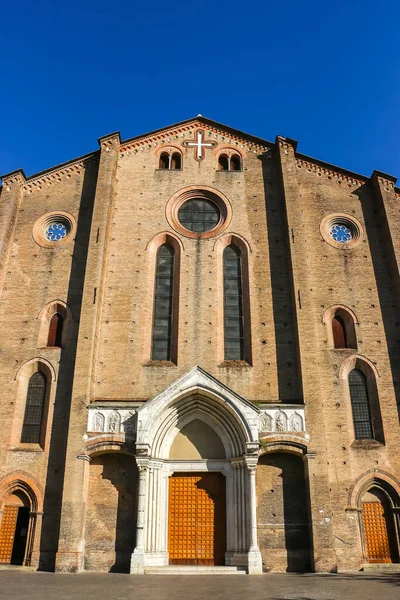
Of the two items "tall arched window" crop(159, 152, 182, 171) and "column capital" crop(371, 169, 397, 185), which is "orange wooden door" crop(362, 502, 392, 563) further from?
"tall arched window" crop(159, 152, 182, 171)

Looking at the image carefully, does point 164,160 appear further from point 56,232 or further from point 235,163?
point 56,232

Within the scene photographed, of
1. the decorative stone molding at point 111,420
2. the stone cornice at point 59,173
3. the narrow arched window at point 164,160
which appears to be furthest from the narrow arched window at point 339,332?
the stone cornice at point 59,173

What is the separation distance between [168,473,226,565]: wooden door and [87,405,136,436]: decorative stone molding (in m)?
2.20

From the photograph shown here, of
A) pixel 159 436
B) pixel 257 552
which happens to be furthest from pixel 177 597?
pixel 159 436

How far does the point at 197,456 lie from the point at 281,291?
6.37 m

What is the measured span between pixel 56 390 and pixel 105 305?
11.0ft

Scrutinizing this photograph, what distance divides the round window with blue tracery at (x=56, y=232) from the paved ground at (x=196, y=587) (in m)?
11.3

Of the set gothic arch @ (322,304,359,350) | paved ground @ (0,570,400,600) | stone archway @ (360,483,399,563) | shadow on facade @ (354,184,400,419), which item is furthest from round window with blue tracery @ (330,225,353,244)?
paved ground @ (0,570,400,600)

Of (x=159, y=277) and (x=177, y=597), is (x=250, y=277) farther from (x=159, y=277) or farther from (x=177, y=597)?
(x=177, y=597)

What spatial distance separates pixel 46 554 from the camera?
14.2 meters

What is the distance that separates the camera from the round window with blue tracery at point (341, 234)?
18911 millimetres

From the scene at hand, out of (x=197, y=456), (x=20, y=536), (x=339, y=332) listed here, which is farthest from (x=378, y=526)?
(x=20, y=536)

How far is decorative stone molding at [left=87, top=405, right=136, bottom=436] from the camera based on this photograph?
1501cm

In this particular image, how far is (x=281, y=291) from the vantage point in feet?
58.0
